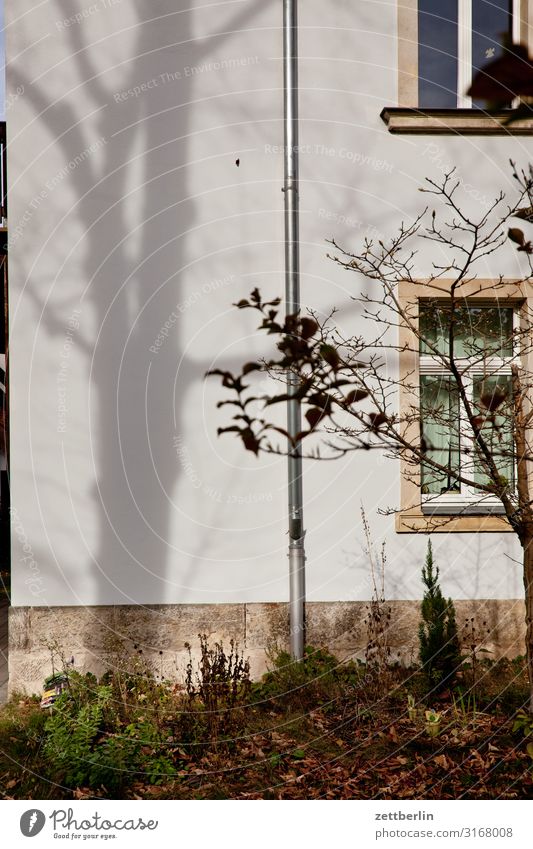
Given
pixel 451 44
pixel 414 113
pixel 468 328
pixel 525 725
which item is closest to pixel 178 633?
pixel 525 725

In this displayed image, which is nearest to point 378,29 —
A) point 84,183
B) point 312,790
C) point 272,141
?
point 272,141

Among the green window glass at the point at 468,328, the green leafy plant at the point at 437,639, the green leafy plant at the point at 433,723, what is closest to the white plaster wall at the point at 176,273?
the green leafy plant at the point at 437,639

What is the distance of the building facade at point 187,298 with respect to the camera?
203 inches

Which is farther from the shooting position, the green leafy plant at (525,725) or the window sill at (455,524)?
the window sill at (455,524)

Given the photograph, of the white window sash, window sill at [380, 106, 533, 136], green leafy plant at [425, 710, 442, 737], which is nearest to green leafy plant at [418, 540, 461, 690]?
green leafy plant at [425, 710, 442, 737]

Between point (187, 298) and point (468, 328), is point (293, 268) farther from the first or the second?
point (468, 328)

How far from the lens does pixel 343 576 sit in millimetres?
5262

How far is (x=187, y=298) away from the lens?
5246 mm

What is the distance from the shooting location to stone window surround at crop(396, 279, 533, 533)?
5.27 metres

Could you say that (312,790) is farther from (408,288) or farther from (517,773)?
(408,288)

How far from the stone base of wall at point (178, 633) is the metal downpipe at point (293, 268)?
0.13 meters

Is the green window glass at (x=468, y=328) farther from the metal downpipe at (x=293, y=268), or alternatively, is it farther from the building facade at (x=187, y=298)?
the metal downpipe at (x=293, y=268)

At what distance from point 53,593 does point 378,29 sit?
4.74 metres

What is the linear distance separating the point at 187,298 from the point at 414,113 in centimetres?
215
